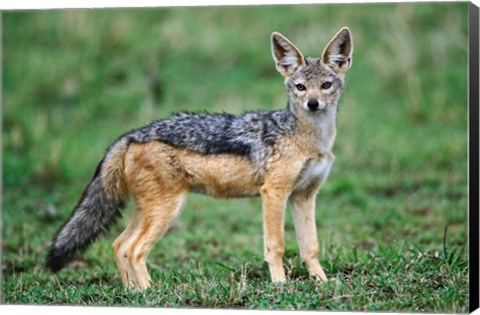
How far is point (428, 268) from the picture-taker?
27.5ft

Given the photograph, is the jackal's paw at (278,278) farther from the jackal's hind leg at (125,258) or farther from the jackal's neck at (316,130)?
the jackal's hind leg at (125,258)

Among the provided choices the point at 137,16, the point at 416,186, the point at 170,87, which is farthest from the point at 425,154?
the point at 137,16

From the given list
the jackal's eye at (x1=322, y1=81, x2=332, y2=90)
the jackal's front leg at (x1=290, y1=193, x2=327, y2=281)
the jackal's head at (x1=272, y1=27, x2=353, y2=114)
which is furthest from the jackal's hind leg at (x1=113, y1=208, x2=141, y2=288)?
Result: the jackal's eye at (x1=322, y1=81, x2=332, y2=90)

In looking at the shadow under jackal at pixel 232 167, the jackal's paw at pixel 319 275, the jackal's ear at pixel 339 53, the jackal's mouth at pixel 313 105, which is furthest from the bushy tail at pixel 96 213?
the jackal's ear at pixel 339 53

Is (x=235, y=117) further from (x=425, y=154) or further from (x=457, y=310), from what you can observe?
(x=425, y=154)

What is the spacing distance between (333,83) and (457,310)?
2.08 meters

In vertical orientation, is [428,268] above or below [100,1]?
below

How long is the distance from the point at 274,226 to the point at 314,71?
132 centimetres

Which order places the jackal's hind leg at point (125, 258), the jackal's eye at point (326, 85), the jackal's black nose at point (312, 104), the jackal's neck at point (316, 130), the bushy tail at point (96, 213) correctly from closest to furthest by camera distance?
the jackal's black nose at point (312, 104) < the jackal's eye at point (326, 85) < the jackal's neck at point (316, 130) < the jackal's hind leg at point (125, 258) < the bushy tail at point (96, 213)

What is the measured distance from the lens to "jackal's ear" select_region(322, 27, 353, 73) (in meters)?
8.20

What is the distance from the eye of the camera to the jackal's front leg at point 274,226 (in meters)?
8.16

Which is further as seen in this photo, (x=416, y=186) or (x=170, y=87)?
(x=170, y=87)

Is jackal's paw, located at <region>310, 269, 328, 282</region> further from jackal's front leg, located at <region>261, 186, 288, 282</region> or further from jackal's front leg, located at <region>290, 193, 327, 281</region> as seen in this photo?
jackal's front leg, located at <region>261, 186, 288, 282</region>

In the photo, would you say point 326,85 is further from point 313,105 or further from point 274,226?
point 274,226
